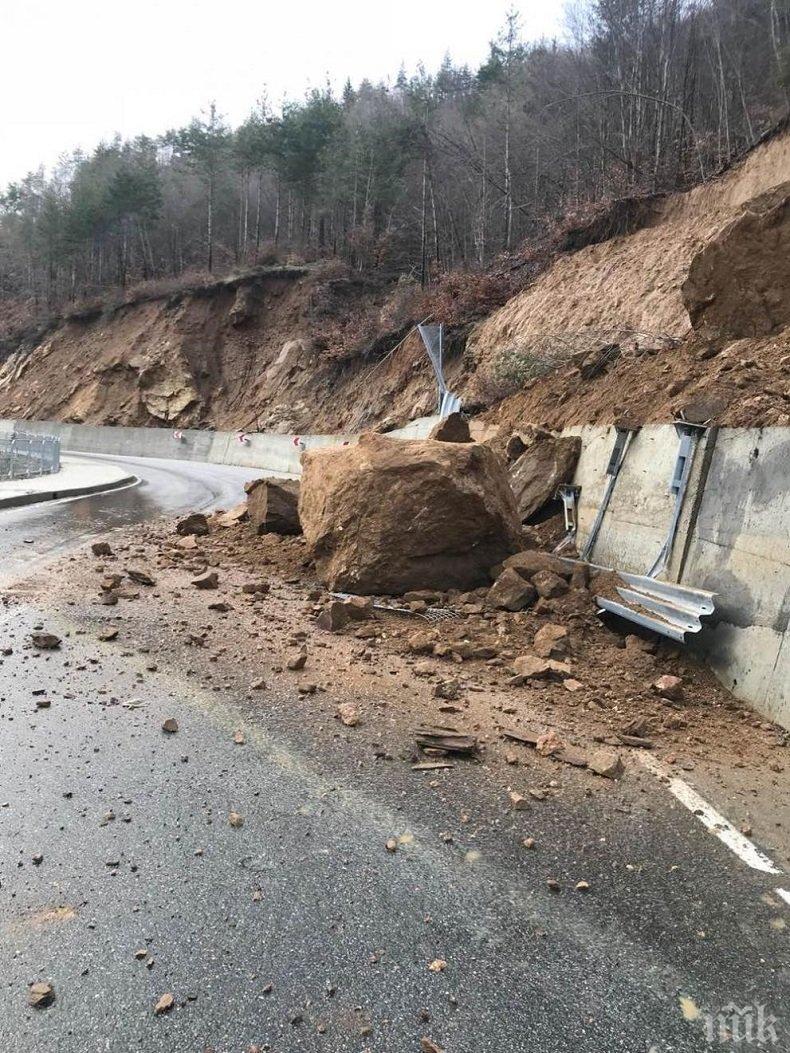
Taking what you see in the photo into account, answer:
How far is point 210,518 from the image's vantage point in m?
11.4

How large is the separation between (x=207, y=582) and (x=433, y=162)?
35701 mm

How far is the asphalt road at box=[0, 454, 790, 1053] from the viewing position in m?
2.03

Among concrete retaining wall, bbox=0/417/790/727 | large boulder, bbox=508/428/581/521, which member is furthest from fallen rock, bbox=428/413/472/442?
concrete retaining wall, bbox=0/417/790/727

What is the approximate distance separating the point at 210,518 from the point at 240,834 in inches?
352

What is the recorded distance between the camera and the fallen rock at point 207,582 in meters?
7.17

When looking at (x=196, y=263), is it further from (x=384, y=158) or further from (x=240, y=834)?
(x=240, y=834)

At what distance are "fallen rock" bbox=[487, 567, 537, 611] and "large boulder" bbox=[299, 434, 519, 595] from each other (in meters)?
0.65

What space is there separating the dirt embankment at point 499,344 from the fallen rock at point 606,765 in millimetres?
3317

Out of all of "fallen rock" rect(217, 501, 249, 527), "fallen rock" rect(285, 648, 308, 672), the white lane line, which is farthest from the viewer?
"fallen rock" rect(217, 501, 249, 527)

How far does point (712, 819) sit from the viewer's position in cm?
332

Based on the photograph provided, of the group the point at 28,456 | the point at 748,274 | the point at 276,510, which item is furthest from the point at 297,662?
the point at 28,456

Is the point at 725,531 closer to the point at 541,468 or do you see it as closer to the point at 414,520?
the point at 414,520

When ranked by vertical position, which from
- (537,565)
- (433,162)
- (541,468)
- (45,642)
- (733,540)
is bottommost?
(45,642)

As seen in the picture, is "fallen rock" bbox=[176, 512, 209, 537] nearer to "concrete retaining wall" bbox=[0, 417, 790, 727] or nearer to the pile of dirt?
the pile of dirt
